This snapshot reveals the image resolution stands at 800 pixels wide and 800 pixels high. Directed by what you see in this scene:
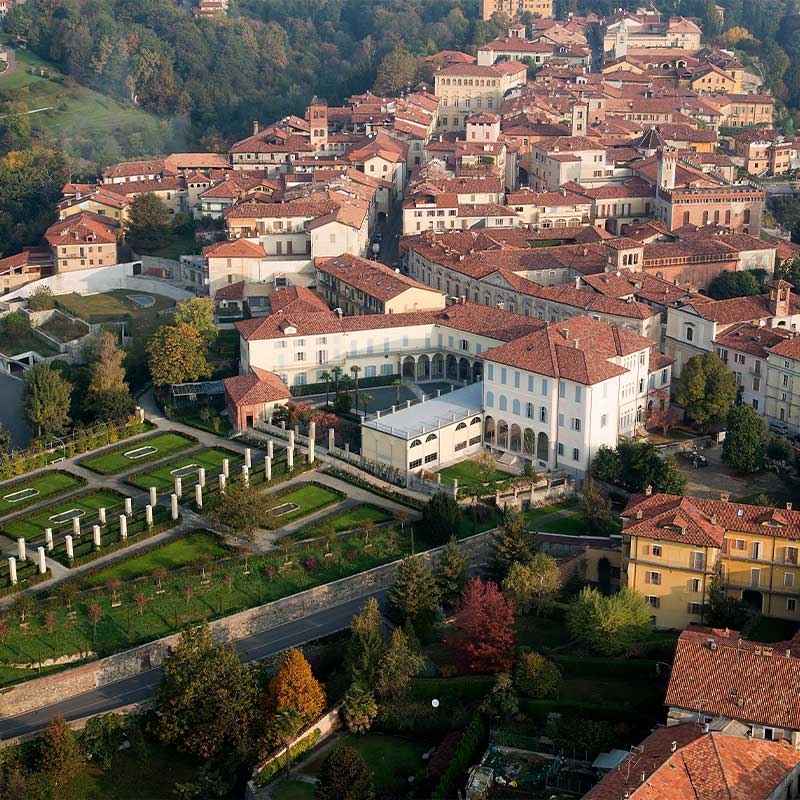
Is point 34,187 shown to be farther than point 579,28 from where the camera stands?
No

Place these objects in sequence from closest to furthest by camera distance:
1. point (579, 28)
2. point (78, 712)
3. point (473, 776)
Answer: point (473, 776) → point (78, 712) → point (579, 28)

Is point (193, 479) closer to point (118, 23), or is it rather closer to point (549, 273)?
point (549, 273)

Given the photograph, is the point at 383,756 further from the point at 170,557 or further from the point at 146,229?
the point at 146,229

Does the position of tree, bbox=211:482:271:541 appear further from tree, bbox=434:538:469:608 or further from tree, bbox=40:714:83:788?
tree, bbox=40:714:83:788

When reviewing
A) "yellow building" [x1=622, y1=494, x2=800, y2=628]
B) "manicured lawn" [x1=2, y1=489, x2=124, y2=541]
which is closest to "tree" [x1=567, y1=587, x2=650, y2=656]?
"yellow building" [x1=622, y1=494, x2=800, y2=628]

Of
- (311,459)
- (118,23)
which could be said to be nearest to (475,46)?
(118,23)
